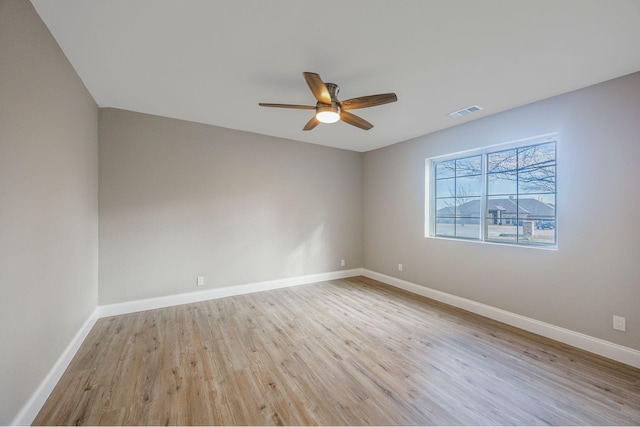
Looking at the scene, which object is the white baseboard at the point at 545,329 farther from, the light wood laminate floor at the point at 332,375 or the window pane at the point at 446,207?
the window pane at the point at 446,207

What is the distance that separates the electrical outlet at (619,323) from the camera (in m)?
2.32

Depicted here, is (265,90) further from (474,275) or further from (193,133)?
(474,275)

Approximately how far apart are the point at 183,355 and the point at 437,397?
2.22m

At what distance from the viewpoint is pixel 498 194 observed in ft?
11.1

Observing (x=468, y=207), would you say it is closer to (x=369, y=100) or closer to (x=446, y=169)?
(x=446, y=169)

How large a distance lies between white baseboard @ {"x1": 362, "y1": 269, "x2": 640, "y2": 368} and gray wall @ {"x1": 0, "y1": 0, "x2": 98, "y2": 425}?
4320mm

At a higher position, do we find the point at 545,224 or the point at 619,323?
the point at 545,224

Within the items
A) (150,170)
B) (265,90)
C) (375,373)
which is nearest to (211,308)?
(150,170)

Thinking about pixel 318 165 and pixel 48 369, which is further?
pixel 318 165

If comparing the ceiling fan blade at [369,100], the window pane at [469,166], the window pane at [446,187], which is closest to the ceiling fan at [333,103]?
the ceiling fan blade at [369,100]

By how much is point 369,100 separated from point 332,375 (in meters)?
2.41

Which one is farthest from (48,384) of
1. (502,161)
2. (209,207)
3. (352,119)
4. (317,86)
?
(502,161)

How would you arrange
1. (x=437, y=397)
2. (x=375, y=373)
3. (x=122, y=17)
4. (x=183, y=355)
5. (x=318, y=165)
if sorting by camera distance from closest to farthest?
(x=122, y=17) → (x=437, y=397) → (x=375, y=373) → (x=183, y=355) → (x=318, y=165)

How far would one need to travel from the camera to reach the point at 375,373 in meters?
2.15
